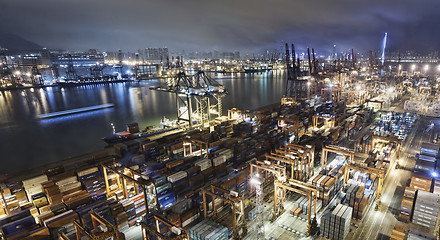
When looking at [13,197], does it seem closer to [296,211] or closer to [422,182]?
[296,211]

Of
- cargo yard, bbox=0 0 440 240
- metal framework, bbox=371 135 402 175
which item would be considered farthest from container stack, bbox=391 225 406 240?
metal framework, bbox=371 135 402 175

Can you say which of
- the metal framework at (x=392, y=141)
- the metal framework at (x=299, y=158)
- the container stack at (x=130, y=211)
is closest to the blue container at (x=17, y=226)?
the container stack at (x=130, y=211)

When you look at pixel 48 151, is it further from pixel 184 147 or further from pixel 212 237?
pixel 212 237

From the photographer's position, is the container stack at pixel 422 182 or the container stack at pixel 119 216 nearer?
the container stack at pixel 119 216

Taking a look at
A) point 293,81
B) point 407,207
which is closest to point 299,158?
point 407,207

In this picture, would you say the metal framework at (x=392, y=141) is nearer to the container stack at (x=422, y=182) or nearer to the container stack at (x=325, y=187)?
the container stack at (x=422, y=182)

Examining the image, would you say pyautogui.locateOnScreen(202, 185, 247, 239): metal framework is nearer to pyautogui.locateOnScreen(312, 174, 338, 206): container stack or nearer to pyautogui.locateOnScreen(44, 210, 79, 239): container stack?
pyautogui.locateOnScreen(312, 174, 338, 206): container stack

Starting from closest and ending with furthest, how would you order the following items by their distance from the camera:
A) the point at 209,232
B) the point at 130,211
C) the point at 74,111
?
1. the point at 209,232
2. the point at 130,211
3. the point at 74,111
